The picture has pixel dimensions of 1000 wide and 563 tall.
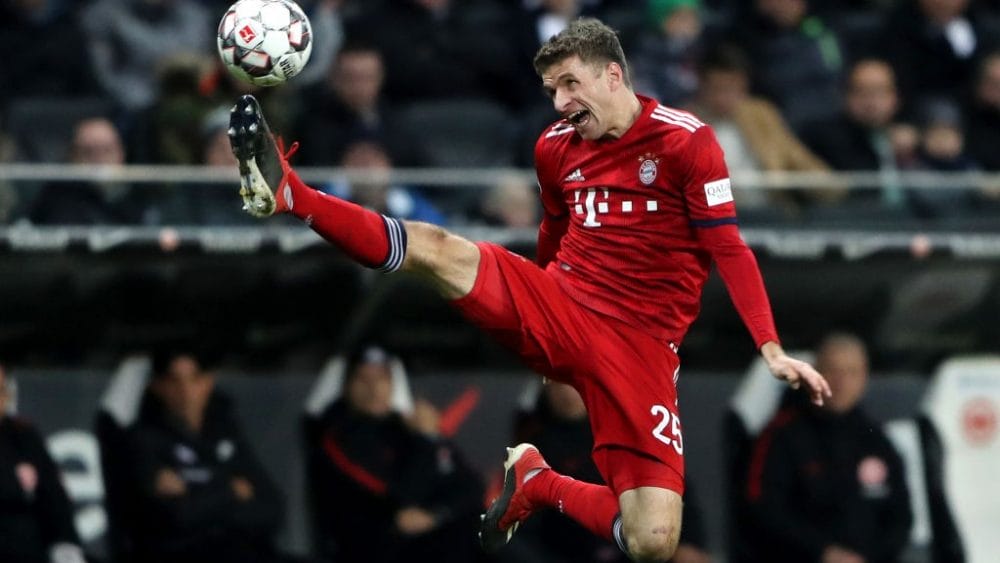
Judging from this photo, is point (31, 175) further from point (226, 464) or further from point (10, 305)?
point (226, 464)

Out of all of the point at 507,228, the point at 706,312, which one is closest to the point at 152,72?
the point at 507,228

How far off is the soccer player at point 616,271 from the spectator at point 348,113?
9.55 ft

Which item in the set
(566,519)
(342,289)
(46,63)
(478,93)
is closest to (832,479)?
(566,519)

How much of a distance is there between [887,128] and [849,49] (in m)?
1.13

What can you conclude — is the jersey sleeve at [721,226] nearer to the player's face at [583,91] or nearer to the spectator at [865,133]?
the player's face at [583,91]

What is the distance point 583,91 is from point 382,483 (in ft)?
11.3

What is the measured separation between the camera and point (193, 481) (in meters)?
9.56

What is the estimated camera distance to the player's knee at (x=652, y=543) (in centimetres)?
704

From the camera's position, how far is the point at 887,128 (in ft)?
34.9

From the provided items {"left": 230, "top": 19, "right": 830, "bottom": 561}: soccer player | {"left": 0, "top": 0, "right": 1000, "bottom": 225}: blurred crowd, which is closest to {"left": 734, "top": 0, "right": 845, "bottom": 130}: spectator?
{"left": 0, "top": 0, "right": 1000, "bottom": 225}: blurred crowd

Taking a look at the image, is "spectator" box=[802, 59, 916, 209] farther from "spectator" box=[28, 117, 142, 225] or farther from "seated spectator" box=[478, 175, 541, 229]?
"spectator" box=[28, 117, 142, 225]

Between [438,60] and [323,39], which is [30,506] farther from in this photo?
[438,60]

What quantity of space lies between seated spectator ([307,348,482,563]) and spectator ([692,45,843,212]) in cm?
210

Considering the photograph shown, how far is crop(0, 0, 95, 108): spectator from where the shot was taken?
35.2ft
